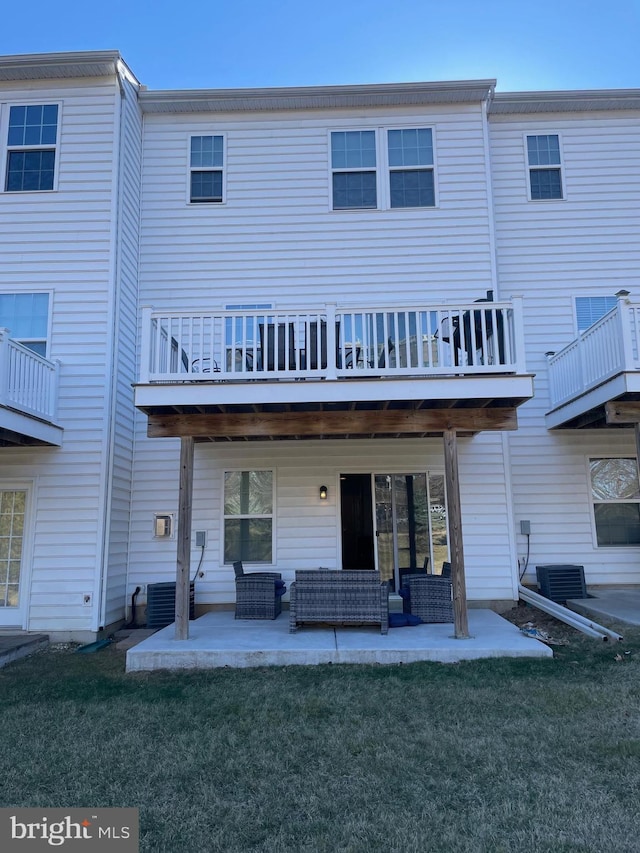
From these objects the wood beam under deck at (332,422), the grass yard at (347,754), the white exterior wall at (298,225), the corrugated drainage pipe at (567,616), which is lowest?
the grass yard at (347,754)

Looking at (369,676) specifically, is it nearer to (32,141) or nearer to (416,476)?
(416,476)

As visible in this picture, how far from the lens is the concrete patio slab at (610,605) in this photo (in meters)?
6.59

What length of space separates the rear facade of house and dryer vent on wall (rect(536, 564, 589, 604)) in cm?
39

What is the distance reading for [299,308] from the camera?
7121 mm

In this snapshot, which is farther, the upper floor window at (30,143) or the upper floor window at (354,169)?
the upper floor window at (354,169)

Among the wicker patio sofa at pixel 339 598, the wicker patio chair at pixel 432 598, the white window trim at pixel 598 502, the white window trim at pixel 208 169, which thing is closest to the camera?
the wicker patio sofa at pixel 339 598

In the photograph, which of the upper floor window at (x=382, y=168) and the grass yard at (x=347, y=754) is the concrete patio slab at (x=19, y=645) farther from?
the upper floor window at (x=382, y=168)

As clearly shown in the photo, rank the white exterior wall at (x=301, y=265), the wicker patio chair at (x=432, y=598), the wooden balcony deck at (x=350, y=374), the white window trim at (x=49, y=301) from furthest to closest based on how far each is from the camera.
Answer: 1. the white exterior wall at (x=301, y=265)
2. the white window trim at (x=49, y=301)
3. the wicker patio chair at (x=432, y=598)
4. the wooden balcony deck at (x=350, y=374)

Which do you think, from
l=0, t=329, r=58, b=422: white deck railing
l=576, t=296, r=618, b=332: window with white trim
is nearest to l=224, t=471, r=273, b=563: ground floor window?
l=0, t=329, r=58, b=422: white deck railing

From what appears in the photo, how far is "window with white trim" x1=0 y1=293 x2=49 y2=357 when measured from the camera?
7680mm

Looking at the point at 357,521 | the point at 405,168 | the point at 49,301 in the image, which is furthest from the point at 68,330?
the point at 405,168

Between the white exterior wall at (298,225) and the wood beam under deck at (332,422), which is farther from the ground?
the white exterior wall at (298,225)

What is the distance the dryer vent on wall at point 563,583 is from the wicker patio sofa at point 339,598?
3.10m

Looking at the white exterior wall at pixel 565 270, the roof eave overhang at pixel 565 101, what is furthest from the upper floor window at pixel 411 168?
the roof eave overhang at pixel 565 101
